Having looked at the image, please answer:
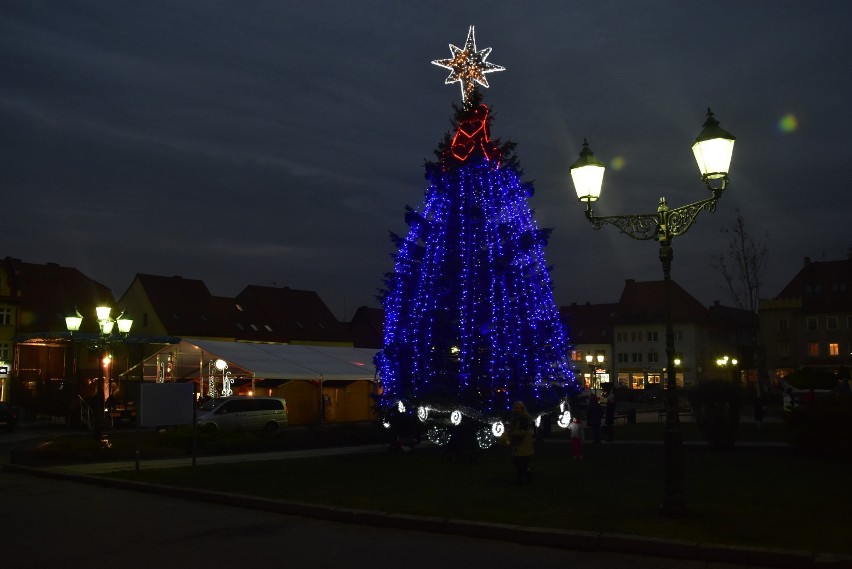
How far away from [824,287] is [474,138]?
70062mm

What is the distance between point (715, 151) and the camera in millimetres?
10531

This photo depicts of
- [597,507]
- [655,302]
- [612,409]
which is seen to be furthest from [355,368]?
[655,302]

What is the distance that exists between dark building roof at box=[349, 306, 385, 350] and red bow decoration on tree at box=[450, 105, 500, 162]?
62.4 metres

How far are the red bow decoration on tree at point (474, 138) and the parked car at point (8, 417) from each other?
86.7 ft

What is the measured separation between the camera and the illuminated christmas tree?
19953 mm

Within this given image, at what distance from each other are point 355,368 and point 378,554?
3214 cm

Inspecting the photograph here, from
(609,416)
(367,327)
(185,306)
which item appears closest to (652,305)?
(367,327)

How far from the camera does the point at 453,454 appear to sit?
64.9 feet

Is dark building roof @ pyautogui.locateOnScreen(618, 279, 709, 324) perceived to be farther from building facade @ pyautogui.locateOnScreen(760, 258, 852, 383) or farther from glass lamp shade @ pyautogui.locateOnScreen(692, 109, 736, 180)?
glass lamp shade @ pyautogui.locateOnScreen(692, 109, 736, 180)

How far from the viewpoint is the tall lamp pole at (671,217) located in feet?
34.7

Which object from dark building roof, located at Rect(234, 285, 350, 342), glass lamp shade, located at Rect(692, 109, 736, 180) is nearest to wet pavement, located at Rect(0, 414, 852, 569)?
glass lamp shade, located at Rect(692, 109, 736, 180)

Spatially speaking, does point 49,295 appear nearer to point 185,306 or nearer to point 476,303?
point 185,306

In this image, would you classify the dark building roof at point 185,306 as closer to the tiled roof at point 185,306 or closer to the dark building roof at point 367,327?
the tiled roof at point 185,306

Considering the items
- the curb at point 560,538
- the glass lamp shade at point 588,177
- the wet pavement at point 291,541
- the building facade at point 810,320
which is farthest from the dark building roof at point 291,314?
the glass lamp shade at point 588,177
